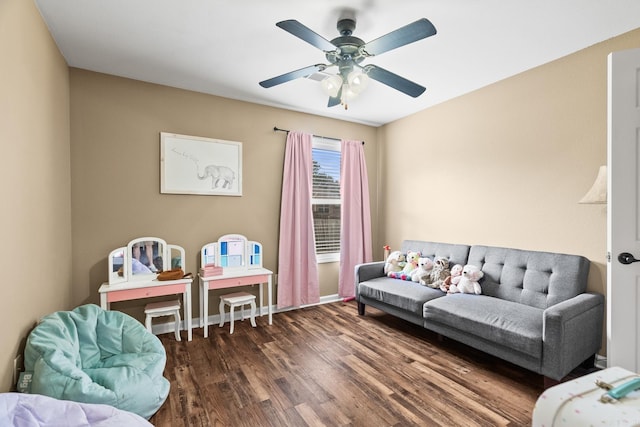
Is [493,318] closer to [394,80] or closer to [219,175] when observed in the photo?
[394,80]

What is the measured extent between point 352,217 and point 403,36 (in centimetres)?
278

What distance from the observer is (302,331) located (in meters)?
3.25

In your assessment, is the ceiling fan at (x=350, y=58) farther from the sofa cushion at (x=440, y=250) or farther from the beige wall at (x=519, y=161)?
the sofa cushion at (x=440, y=250)

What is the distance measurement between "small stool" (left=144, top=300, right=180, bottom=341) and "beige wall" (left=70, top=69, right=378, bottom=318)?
0.25 meters

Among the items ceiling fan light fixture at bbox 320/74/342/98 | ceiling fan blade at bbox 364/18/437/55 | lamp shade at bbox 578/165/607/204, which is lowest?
lamp shade at bbox 578/165/607/204

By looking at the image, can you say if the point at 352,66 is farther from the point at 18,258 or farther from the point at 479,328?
the point at 18,258

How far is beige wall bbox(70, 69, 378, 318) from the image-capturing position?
2879 millimetres

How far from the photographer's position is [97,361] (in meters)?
2.13

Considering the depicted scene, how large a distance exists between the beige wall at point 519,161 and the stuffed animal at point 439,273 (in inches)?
16.9

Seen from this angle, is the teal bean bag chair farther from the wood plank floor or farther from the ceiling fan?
the ceiling fan

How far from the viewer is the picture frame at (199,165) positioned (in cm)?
321

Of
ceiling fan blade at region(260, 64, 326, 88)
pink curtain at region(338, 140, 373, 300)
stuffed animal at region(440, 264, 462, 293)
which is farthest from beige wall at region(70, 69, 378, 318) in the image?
stuffed animal at region(440, 264, 462, 293)

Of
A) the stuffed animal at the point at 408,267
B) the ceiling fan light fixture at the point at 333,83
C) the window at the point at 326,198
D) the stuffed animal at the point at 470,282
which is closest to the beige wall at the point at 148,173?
the window at the point at 326,198

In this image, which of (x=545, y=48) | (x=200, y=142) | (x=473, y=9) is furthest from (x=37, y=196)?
(x=545, y=48)
